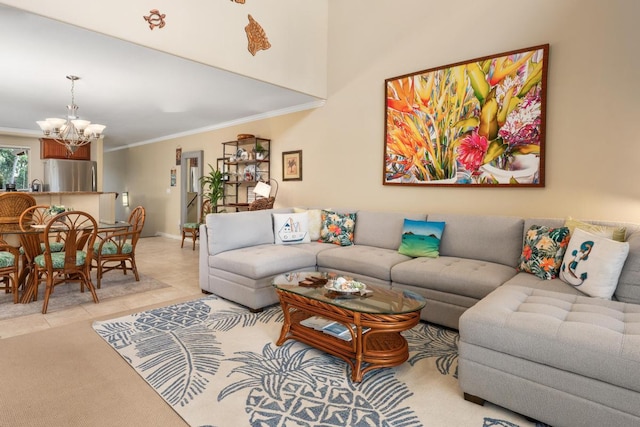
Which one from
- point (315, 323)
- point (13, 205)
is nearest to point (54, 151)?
point (13, 205)

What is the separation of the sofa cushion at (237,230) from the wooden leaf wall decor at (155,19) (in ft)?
5.79

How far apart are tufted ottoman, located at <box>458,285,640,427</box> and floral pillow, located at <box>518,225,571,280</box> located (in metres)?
0.60

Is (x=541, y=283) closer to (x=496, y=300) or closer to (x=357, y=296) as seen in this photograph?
(x=496, y=300)

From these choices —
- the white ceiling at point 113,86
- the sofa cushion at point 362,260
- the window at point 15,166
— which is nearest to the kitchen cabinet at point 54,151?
the window at point 15,166

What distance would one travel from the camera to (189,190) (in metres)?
7.73

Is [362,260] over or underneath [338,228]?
underneath

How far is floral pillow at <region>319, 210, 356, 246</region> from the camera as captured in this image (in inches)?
162

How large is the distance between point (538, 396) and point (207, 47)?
3.73m

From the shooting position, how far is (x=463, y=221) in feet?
11.2

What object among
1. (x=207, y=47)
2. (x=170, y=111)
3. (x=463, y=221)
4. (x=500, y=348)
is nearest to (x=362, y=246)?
(x=463, y=221)

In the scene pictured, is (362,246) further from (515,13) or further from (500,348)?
(515,13)

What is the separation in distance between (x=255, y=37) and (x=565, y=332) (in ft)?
12.6

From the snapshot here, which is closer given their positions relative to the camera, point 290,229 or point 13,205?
point 290,229

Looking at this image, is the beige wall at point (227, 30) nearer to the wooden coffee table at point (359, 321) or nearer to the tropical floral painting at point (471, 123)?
the tropical floral painting at point (471, 123)
